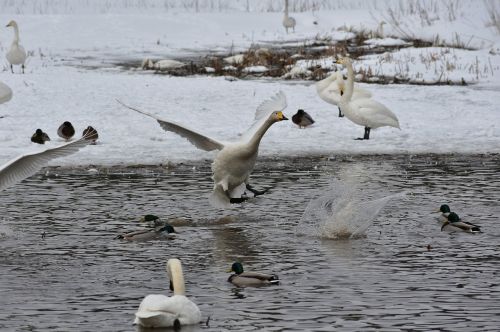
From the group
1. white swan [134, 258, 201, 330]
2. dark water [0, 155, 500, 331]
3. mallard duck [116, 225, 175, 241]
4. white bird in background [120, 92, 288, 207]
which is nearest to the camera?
white swan [134, 258, 201, 330]

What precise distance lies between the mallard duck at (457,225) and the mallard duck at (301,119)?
23.7 ft

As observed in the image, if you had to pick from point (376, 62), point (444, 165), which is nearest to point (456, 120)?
point (444, 165)

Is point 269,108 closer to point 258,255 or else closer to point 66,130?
point 258,255

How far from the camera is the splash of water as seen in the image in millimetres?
10242

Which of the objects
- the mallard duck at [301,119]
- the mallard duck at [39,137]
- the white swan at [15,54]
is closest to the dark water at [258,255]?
the mallard duck at [39,137]

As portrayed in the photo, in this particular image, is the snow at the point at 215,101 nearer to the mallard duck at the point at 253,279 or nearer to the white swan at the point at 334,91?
the white swan at the point at 334,91

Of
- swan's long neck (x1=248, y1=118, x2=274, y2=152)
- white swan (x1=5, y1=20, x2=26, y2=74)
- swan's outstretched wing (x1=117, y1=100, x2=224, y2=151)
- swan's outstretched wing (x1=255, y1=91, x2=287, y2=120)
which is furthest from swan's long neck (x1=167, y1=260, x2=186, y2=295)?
white swan (x1=5, y1=20, x2=26, y2=74)

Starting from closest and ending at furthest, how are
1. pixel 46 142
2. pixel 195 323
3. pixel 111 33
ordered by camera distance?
pixel 195 323 → pixel 46 142 → pixel 111 33

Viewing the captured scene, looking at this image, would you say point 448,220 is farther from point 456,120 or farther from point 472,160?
point 456,120

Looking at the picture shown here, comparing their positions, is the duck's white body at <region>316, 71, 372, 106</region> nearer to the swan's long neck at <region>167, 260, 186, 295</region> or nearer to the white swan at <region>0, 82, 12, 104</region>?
the white swan at <region>0, 82, 12, 104</region>

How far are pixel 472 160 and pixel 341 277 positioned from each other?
23.2 feet

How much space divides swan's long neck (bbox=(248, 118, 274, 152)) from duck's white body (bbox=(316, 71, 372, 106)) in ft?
21.1

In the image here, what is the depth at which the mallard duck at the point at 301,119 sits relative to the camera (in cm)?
1733

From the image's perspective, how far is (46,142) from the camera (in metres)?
16.3
